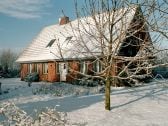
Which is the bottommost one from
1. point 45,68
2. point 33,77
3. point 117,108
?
point 117,108

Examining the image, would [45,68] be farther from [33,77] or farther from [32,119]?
[32,119]

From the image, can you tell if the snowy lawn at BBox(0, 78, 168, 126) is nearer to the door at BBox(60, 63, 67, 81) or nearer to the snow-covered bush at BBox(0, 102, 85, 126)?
the snow-covered bush at BBox(0, 102, 85, 126)

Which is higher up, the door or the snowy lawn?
→ the door

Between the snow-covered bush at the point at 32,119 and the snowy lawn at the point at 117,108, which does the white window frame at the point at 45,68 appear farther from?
the snow-covered bush at the point at 32,119

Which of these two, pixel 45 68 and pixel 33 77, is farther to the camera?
pixel 45 68

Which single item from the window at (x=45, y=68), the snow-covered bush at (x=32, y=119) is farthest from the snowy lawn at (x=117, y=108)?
the window at (x=45, y=68)

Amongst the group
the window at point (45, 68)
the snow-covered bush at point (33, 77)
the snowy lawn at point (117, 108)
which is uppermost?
the window at point (45, 68)

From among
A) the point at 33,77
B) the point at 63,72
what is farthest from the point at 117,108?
the point at 33,77

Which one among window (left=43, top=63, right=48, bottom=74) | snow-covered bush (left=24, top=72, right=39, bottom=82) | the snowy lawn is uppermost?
window (left=43, top=63, right=48, bottom=74)

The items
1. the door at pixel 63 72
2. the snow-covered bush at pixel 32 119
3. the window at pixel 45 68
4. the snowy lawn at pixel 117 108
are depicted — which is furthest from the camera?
the window at pixel 45 68

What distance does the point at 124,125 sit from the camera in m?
12.2

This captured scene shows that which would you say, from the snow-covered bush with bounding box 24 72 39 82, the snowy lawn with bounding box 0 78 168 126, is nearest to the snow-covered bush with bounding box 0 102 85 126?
the snowy lawn with bounding box 0 78 168 126

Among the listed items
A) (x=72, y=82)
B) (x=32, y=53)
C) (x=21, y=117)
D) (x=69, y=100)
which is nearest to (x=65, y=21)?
(x=32, y=53)

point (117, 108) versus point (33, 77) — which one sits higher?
point (33, 77)
